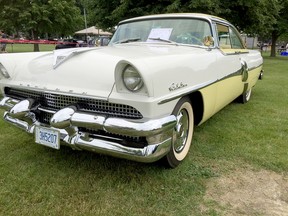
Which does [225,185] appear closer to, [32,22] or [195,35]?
[195,35]

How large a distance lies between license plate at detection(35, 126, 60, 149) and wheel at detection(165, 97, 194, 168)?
100cm

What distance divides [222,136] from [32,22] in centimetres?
2027

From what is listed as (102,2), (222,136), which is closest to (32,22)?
(102,2)

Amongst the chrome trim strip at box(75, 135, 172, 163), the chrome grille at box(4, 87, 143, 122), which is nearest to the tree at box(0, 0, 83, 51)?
the chrome grille at box(4, 87, 143, 122)

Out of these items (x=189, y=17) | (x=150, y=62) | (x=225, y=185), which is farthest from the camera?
(x=189, y=17)

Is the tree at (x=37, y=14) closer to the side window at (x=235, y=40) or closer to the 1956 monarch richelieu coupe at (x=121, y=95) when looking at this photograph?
the side window at (x=235, y=40)

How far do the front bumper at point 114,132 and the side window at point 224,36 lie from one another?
6.74ft

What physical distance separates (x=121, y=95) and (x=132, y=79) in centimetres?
15

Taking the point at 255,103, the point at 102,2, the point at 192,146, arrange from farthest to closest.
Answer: the point at 102,2, the point at 255,103, the point at 192,146

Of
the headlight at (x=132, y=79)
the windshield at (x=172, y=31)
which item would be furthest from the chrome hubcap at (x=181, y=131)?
the windshield at (x=172, y=31)

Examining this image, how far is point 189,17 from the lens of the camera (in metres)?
3.83

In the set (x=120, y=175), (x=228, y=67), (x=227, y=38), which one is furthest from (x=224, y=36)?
(x=120, y=175)

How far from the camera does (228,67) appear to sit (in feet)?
13.0

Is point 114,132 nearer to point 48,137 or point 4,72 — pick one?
A: point 48,137
